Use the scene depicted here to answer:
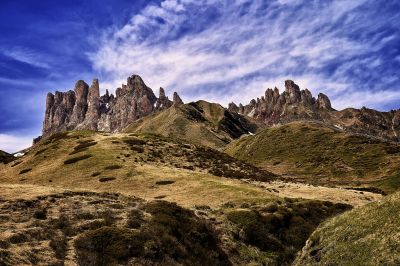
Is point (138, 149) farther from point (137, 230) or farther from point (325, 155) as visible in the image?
point (325, 155)

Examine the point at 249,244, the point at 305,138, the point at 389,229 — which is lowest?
the point at 249,244

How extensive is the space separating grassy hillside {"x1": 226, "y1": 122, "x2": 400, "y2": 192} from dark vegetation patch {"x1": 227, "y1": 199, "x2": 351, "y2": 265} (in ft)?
234

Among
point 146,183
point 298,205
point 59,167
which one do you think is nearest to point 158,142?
point 59,167

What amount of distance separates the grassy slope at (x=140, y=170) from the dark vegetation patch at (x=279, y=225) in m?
4.65

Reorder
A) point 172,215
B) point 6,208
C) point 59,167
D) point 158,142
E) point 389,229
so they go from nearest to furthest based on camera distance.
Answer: point 389,229 → point 6,208 → point 172,215 → point 59,167 → point 158,142

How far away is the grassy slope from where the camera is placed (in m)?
54.5

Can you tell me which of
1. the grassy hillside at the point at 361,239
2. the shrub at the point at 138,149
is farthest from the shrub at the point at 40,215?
the shrub at the point at 138,149

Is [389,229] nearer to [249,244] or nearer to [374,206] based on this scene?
[374,206]

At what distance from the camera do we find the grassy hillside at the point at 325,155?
132250 millimetres

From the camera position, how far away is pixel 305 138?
182 metres

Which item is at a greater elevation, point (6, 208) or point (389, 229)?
point (6, 208)

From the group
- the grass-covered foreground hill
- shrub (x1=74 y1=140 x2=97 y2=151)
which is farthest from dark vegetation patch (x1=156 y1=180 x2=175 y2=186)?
shrub (x1=74 y1=140 x2=97 y2=151)

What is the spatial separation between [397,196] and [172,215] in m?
19.1

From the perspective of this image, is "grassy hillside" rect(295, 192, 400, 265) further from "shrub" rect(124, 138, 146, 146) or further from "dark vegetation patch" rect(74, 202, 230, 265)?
"shrub" rect(124, 138, 146, 146)
